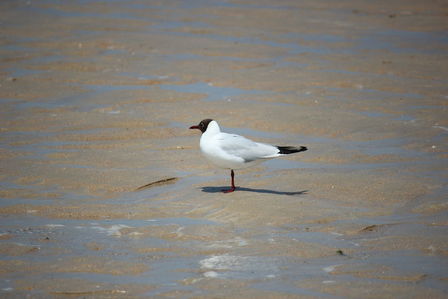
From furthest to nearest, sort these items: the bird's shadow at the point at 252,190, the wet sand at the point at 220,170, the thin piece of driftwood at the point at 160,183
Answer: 1. the thin piece of driftwood at the point at 160,183
2. the bird's shadow at the point at 252,190
3. the wet sand at the point at 220,170

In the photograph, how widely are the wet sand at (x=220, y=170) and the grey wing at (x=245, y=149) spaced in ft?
1.25

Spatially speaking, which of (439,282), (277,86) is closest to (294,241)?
(439,282)

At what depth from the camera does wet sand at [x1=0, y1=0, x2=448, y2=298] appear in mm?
5590


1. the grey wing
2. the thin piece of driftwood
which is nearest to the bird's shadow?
the grey wing

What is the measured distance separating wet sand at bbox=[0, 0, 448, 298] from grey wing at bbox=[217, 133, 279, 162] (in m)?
0.38

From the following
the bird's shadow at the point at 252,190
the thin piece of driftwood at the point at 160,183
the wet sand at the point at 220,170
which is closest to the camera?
the wet sand at the point at 220,170

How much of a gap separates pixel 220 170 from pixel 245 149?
3.65 feet

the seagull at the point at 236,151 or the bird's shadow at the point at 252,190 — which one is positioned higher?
the seagull at the point at 236,151

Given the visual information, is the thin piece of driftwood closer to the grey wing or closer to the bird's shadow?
the bird's shadow

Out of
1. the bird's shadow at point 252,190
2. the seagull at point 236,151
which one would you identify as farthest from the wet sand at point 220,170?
the seagull at point 236,151

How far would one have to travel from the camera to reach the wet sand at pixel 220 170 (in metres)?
5.59

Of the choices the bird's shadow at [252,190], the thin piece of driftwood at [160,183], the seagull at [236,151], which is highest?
the seagull at [236,151]

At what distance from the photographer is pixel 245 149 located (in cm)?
745

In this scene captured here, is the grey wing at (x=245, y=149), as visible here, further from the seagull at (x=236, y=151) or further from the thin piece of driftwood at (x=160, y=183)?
the thin piece of driftwood at (x=160, y=183)
